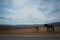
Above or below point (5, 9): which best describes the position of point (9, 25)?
below

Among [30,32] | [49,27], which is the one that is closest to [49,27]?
[49,27]

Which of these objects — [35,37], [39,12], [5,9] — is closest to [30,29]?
[35,37]

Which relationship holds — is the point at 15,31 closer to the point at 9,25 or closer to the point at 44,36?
the point at 9,25

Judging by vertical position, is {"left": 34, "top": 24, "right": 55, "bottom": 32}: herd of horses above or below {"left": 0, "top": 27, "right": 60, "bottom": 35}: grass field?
above

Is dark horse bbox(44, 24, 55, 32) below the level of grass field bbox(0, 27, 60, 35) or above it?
above

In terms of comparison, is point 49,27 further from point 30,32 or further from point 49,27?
point 30,32

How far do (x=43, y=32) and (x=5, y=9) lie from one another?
0.53 meters

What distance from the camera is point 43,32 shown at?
1.89 meters

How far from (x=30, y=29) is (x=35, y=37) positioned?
0.11 meters

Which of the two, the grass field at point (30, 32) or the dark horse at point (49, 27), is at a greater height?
the dark horse at point (49, 27)

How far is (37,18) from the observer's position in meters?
1.92

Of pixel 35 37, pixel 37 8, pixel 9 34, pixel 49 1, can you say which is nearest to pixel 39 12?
pixel 37 8

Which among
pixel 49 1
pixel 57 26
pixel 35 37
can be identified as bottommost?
pixel 35 37

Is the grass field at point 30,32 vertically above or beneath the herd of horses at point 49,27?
beneath
